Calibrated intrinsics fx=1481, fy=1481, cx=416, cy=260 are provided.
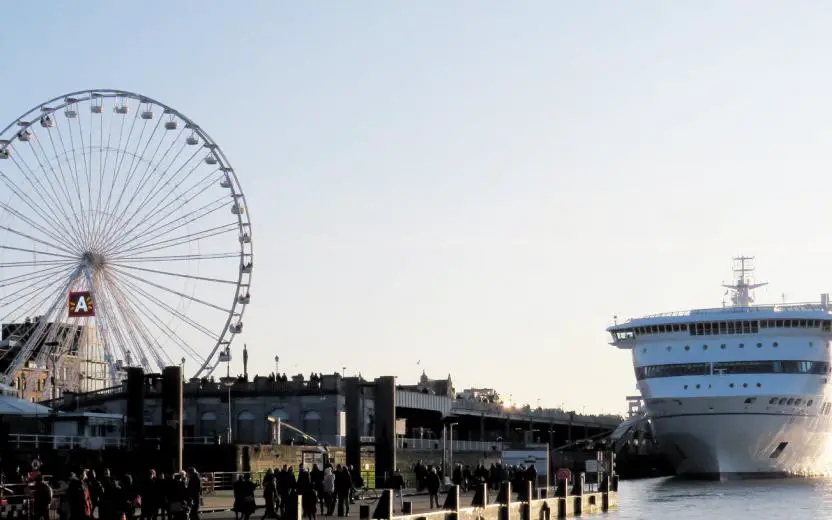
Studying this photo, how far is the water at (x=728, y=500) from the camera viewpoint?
210 ft

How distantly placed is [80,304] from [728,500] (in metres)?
34.3

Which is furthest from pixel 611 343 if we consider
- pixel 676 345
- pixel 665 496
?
pixel 665 496

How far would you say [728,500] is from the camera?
2926 inches

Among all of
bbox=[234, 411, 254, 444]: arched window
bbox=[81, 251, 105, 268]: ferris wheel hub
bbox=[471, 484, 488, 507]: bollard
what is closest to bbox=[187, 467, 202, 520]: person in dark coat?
bbox=[471, 484, 488, 507]: bollard

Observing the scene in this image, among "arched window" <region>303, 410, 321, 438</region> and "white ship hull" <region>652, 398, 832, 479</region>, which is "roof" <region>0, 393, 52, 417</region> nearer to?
"arched window" <region>303, 410, 321, 438</region>

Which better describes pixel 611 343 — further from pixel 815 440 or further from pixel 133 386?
pixel 133 386

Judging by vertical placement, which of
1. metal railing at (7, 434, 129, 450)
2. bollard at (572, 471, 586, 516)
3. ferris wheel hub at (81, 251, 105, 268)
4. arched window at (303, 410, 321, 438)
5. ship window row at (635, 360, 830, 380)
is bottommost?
bollard at (572, 471, 586, 516)

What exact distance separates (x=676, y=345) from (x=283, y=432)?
87.0 ft

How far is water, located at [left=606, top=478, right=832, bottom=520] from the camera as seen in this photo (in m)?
64.1

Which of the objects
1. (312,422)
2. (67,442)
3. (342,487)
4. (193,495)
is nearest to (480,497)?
(342,487)

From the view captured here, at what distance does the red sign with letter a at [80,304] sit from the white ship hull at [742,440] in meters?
40.4

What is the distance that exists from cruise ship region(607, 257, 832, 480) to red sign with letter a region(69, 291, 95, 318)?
3987 centimetres

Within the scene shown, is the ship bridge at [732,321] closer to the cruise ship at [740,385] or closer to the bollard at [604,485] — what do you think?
the cruise ship at [740,385]

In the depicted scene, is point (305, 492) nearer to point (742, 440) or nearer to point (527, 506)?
point (527, 506)
